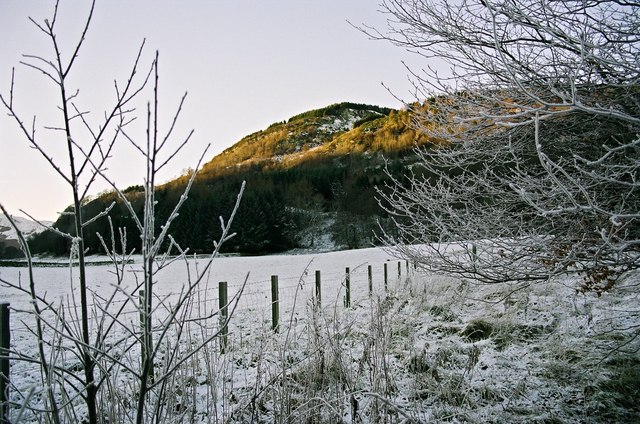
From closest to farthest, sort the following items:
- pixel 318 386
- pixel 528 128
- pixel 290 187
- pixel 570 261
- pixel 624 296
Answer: pixel 570 261 → pixel 318 386 → pixel 528 128 → pixel 624 296 → pixel 290 187

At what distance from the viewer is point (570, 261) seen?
271 centimetres

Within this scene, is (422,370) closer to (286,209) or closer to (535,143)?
(535,143)

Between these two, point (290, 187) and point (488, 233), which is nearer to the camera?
point (488, 233)

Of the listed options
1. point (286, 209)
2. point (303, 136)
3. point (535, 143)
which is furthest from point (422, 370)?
point (303, 136)

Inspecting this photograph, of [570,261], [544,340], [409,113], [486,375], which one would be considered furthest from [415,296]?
[570,261]

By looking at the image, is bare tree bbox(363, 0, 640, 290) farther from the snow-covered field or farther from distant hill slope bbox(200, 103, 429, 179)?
distant hill slope bbox(200, 103, 429, 179)

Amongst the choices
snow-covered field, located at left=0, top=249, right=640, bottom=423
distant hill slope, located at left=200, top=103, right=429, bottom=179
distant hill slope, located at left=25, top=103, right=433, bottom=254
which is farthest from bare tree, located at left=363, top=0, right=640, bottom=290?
distant hill slope, located at left=200, top=103, right=429, bottom=179

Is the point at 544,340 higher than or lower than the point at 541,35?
lower

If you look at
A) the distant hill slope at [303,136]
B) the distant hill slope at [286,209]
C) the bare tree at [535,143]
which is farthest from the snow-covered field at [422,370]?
the distant hill slope at [303,136]

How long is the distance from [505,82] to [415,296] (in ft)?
16.3

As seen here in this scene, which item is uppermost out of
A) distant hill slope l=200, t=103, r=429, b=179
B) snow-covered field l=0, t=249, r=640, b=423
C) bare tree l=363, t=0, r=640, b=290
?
distant hill slope l=200, t=103, r=429, b=179

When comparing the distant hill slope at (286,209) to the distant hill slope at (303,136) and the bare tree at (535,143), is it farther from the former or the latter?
the distant hill slope at (303,136)

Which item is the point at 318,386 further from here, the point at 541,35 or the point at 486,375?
the point at 541,35

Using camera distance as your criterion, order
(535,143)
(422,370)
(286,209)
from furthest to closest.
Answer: (286,209) → (422,370) → (535,143)
